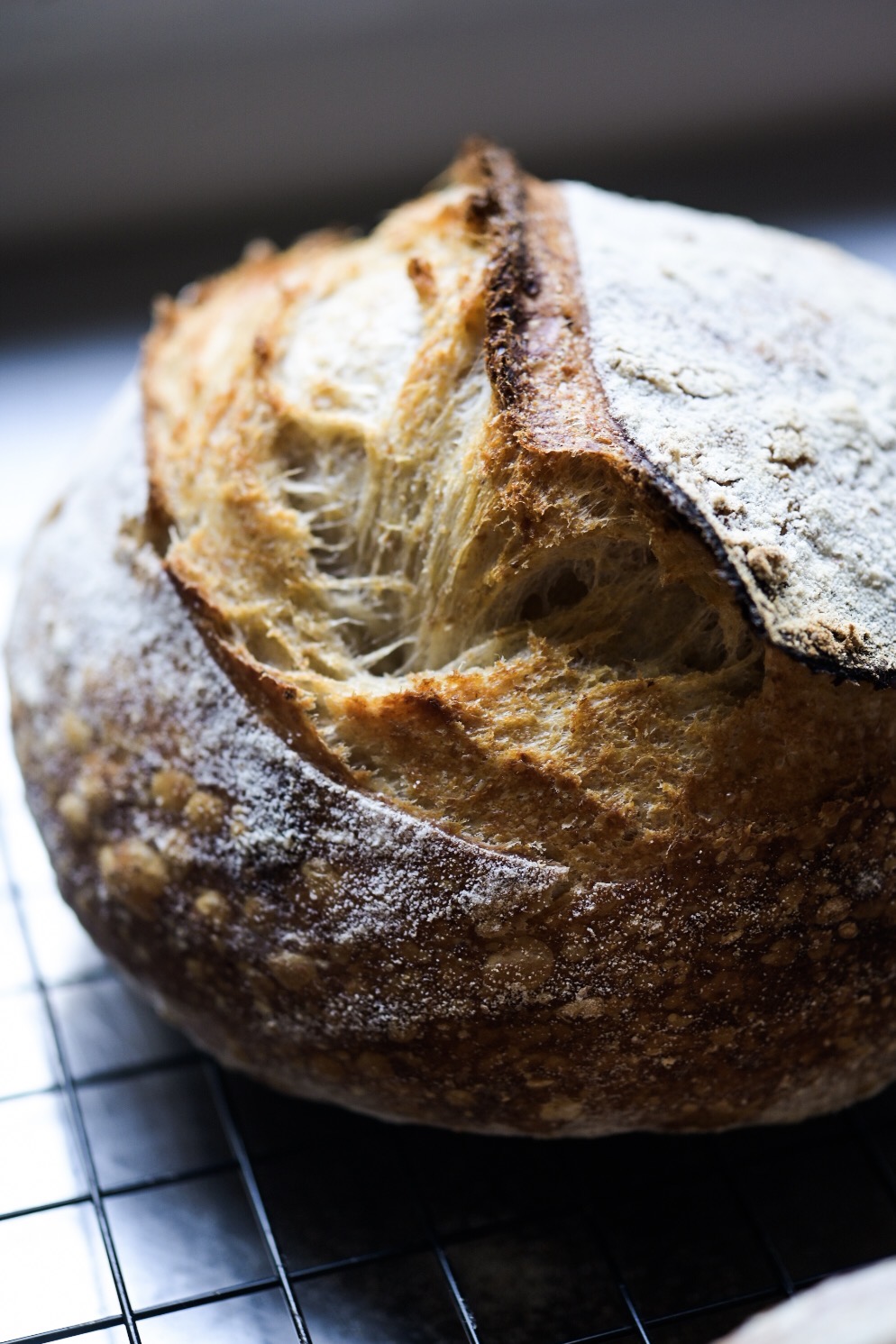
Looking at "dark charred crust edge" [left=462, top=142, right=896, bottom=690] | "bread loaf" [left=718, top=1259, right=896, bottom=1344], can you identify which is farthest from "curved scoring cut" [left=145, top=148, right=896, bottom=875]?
"bread loaf" [left=718, top=1259, right=896, bottom=1344]

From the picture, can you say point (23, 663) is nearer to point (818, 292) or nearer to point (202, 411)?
point (202, 411)

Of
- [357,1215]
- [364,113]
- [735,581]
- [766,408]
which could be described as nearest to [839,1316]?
[735,581]

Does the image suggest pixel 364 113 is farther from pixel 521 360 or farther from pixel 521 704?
pixel 521 704

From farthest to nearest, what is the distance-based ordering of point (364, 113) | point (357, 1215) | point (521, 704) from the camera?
1. point (364, 113)
2. point (357, 1215)
3. point (521, 704)

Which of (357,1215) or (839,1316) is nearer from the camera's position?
(839,1316)

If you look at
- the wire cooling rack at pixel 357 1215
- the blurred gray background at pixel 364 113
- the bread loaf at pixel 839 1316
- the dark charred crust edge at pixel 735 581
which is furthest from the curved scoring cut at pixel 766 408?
the blurred gray background at pixel 364 113

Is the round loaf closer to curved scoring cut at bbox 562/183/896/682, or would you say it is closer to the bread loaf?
curved scoring cut at bbox 562/183/896/682

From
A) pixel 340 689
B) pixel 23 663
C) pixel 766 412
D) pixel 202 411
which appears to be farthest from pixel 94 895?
pixel 766 412
